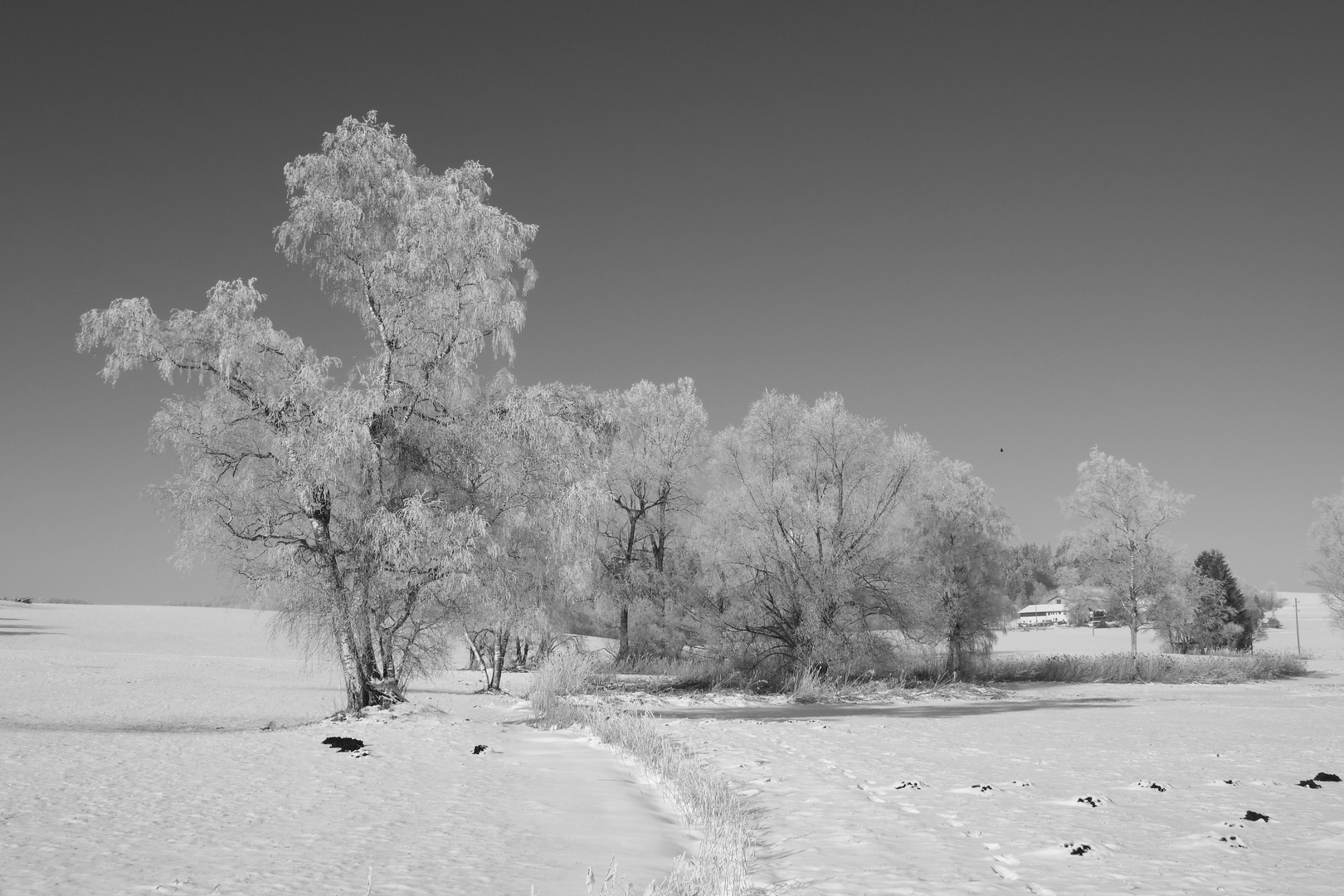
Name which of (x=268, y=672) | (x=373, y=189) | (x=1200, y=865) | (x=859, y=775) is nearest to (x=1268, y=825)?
(x=1200, y=865)

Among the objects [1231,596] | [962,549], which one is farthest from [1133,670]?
[1231,596]

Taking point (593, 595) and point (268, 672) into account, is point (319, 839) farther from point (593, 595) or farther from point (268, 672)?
point (268, 672)

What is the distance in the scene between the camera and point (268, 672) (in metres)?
32.0

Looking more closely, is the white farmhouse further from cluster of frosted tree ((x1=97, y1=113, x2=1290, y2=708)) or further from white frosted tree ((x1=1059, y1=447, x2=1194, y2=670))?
cluster of frosted tree ((x1=97, y1=113, x2=1290, y2=708))

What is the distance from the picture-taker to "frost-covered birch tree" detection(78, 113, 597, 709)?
15.4 metres

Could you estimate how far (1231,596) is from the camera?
5362cm

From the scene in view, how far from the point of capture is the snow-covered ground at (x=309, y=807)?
18.7 feet

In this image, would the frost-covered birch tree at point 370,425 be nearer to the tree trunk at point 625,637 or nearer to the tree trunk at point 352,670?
the tree trunk at point 352,670

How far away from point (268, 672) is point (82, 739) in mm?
20911

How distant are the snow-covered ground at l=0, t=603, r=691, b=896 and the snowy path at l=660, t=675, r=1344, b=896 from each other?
1539mm

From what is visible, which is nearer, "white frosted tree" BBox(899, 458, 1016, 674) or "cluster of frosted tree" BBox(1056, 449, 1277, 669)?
"white frosted tree" BBox(899, 458, 1016, 674)

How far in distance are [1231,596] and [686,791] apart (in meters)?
55.7

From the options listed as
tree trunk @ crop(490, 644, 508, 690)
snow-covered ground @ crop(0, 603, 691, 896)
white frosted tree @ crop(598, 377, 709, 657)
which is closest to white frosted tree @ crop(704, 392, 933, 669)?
white frosted tree @ crop(598, 377, 709, 657)

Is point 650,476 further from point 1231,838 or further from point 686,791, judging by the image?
point 1231,838
